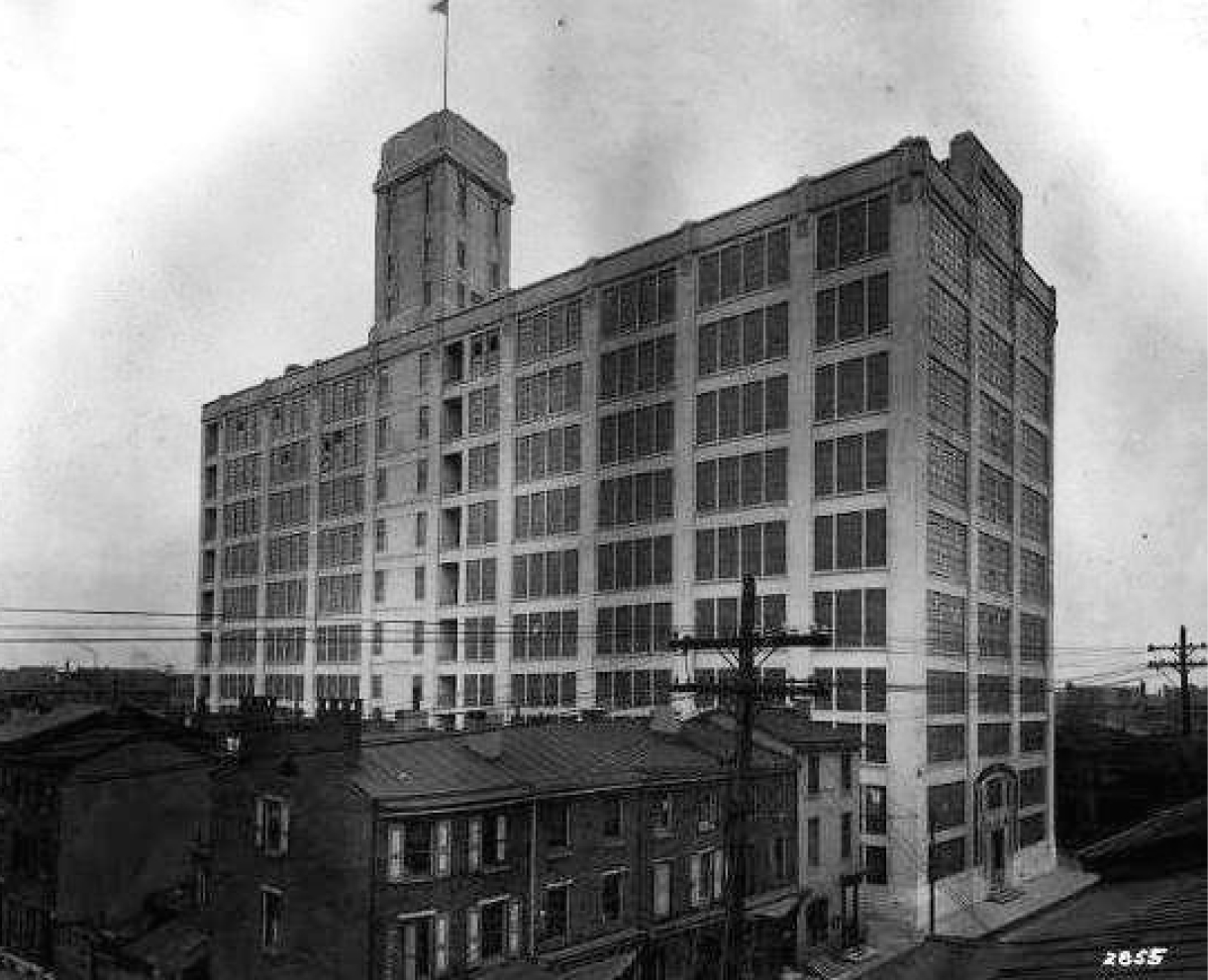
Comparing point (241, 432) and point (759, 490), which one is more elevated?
point (241, 432)

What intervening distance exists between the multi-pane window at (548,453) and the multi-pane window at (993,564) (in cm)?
2393

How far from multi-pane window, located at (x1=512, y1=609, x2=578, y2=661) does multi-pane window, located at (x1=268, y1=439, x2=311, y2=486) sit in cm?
2788

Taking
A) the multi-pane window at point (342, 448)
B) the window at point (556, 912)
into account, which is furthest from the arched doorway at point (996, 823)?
the multi-pane window at point (342, 448)

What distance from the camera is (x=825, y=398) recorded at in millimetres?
52438

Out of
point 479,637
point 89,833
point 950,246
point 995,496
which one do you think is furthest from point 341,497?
point 950,246

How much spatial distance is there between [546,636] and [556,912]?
35.9 meters

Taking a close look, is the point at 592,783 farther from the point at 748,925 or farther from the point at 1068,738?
the point at 1068,738

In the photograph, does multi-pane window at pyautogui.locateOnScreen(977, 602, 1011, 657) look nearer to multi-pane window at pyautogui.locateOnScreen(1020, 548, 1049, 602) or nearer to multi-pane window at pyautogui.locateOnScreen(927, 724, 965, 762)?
multi-pane window at pyautogui.locateOnScreen(1020, 548, 1049, 602)

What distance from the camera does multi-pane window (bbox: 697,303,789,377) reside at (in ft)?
Answer: 179

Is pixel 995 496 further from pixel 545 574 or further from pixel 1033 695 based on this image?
pixel 545 574

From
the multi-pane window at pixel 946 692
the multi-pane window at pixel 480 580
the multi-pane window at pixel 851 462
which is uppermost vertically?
the multi-pane window at pixel 851 462

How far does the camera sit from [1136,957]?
32.9ft

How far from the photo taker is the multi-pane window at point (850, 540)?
4959 centimetres

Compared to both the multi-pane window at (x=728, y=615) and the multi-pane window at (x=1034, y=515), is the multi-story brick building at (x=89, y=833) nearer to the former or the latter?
the multi-pane window at (x=728, y=615)
